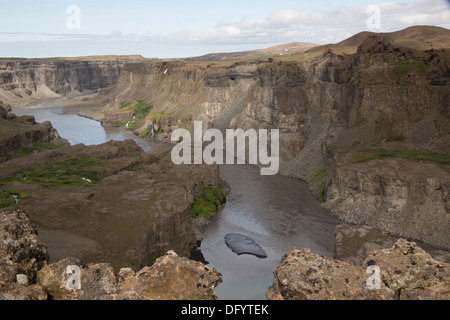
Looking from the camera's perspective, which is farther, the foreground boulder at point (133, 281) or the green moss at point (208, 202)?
the green moss at point (208, 202)

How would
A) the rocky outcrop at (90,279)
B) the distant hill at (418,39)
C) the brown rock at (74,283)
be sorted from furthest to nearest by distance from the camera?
the distant hill at (418,39) < the brown rock at (74,283) < the rocky outcrop at (90,279)

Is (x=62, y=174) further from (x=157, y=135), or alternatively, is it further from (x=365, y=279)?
(x=157, y=135)

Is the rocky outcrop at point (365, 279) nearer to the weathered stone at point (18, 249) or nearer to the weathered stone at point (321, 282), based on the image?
the weathered stone at point (321, 282)

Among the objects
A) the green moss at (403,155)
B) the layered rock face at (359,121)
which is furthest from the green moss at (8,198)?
the green moss at (403,155)

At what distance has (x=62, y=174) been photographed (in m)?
74.7

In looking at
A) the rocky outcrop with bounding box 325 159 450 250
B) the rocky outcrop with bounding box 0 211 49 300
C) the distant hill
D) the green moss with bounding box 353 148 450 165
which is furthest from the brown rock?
the distant hill

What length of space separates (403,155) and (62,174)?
194 feet

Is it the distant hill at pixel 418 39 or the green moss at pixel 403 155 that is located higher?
the distant hill at pixel 418 39

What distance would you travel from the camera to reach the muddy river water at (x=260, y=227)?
49219mm

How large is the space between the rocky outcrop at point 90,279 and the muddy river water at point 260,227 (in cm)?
2112

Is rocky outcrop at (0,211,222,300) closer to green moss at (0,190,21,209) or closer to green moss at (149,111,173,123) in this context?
green moss at (0,190,21,209)

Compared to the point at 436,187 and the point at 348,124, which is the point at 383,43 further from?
the point at 436,187

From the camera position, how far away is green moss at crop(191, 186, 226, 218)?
67.8 meters

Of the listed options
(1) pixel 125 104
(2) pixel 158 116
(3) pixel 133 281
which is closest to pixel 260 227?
(3) pixel 133 281
